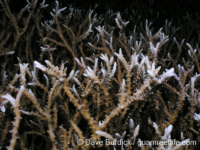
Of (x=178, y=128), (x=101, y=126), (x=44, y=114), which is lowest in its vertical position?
(x=178, y=128)

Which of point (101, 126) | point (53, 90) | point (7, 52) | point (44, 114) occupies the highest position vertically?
point (7, 52)

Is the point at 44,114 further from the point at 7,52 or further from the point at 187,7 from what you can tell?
the point at 187,7

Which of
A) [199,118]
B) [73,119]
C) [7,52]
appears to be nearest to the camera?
[199,118]

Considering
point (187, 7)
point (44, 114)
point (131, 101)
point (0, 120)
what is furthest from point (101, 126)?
point (187, 7)

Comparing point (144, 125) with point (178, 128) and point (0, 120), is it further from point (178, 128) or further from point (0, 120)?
point (0, 120)

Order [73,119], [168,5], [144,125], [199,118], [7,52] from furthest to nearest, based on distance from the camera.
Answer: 1. [168,5]
2. [7,52]
3. [144,125]
4. [73,119]
5. [199,118]

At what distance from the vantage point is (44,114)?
134 centimetres

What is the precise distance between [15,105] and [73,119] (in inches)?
22.3

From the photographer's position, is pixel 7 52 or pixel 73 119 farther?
pixel 7 52

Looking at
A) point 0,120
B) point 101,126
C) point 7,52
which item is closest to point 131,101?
point 101,126

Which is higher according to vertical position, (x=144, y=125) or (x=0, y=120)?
(x=0, y=120)

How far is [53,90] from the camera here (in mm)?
1370

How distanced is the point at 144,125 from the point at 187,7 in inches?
204

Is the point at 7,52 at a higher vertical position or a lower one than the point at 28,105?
higher
